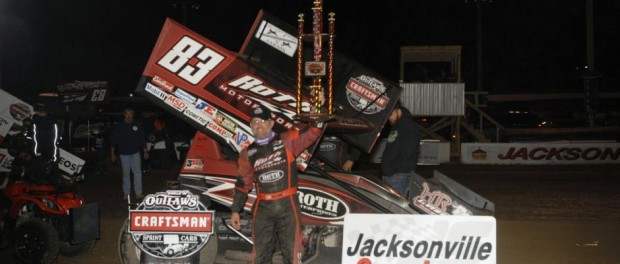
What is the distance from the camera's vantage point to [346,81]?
23.4ft

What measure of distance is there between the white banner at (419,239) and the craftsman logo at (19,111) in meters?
7.42

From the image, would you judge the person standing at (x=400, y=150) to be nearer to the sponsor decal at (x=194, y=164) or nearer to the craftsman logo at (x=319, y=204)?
the craftsman logo at (x=319, y=204)

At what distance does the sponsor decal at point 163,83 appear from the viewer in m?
6.53

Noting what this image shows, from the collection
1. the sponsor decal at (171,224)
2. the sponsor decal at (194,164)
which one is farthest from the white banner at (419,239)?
the sponsor decal at (194,164)

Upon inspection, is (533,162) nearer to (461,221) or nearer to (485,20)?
(461,221)

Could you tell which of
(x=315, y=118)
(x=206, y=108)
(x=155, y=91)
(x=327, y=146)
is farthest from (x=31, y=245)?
(x=315, y=118)

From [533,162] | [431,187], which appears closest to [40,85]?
[533,162]

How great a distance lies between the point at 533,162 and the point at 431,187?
14684mm

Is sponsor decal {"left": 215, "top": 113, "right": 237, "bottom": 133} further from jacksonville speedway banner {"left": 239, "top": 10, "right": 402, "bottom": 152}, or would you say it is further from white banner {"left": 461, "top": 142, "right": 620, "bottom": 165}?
white banner {"left": 461, "top": 142, "right": 620, "bottom": 165}

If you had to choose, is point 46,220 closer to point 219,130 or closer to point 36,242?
point 36,242

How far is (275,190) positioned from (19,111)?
713cm

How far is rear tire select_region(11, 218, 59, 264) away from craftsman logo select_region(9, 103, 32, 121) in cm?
445

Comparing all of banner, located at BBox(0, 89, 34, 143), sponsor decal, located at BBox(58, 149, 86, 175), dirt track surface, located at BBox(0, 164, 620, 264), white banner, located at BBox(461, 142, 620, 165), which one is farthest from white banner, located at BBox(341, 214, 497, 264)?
white banner, located at BBox(461, 142, 620, 165)

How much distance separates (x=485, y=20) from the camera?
52.2 meters
